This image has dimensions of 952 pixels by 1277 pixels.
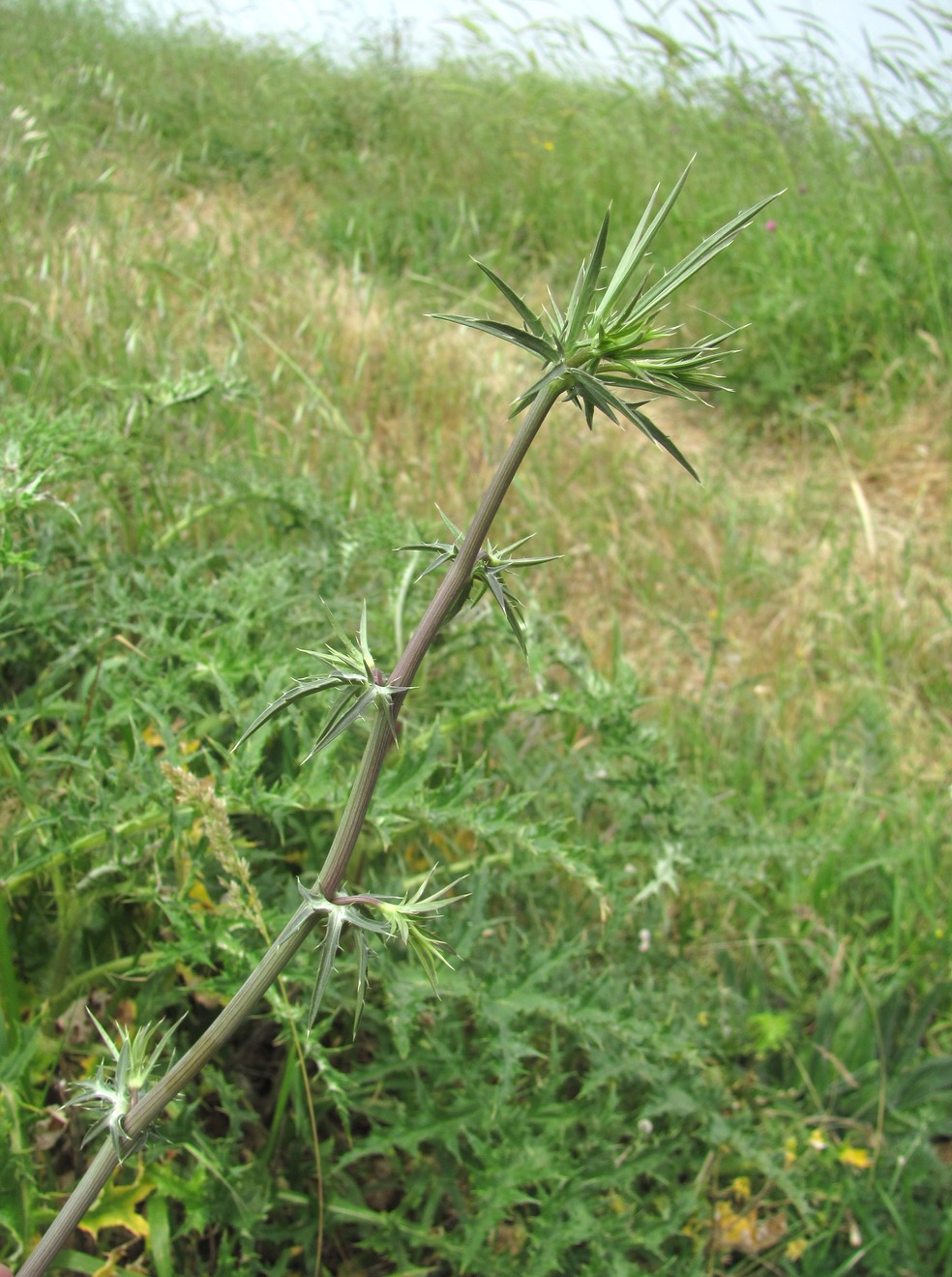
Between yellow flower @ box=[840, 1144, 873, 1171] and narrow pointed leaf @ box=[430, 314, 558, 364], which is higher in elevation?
narrow pointed leaf @ box=[430, 314, 558, 364]

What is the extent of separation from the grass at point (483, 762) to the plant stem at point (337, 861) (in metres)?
0.44

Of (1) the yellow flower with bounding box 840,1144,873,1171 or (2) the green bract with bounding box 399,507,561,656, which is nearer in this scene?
(2) the green bract with bounding box 399,507,561,656

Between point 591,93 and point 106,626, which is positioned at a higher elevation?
point 591,93

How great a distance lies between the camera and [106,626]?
5.24ft

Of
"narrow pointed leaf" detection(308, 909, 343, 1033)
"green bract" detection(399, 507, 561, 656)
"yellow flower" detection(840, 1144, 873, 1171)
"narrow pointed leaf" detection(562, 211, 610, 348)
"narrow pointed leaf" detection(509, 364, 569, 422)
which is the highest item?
"narrow pointed leaf" detection(562, 211, 610, 348)

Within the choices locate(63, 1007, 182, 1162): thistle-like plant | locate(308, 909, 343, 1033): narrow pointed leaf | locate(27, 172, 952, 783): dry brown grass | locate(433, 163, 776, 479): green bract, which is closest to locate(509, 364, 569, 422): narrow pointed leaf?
locate(433, 163, 776, 479): green bract

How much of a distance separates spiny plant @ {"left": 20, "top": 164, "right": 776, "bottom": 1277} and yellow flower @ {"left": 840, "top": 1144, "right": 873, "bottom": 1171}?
4.34 feet

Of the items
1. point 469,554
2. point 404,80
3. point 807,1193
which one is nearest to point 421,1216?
point 807,1193

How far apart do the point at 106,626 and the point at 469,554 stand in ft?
3.96

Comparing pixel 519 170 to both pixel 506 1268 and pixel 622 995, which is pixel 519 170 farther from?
pixel 506 1268

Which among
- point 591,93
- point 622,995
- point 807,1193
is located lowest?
point 807,1193

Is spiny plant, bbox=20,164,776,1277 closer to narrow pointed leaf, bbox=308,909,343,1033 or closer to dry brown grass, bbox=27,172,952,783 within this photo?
narrow pointed leaf, bbox=308,909,343,1033

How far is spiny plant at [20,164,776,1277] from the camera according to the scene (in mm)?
491

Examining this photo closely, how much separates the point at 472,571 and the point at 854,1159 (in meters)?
1.54
